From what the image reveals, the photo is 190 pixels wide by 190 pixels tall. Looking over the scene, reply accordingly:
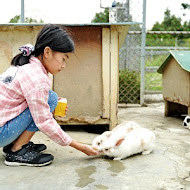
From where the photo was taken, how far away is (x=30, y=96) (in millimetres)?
2328

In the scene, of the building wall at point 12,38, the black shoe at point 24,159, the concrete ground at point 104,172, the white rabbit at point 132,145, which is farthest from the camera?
the building wall at point 12,38

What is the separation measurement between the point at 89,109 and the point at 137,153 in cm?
119

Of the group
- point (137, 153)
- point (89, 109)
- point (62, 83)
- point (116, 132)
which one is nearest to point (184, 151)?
point (137, 153)

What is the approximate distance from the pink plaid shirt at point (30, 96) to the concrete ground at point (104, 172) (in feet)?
0.87

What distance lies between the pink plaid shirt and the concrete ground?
0.27 meters

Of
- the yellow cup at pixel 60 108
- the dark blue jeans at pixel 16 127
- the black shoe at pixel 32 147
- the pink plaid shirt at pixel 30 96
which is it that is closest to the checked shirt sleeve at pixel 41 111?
the pink plaid shirt at pixel 30 96

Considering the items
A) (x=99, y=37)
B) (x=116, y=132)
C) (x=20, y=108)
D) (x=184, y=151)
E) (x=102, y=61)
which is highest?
(x=99, y=37)

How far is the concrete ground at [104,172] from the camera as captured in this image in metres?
2.14

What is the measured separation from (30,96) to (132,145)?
0.96 m

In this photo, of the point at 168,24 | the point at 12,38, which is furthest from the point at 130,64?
the point at 168,24

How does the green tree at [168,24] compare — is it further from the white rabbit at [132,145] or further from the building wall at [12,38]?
the white rabbit at [132,145]

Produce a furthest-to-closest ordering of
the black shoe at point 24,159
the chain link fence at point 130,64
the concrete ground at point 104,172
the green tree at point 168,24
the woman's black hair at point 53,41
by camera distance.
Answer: the green tree at point 168,24 → the chain link fence at point 130,64 → the black shoe at point 24,159 → the woman's black hair at point 53,41 → the concrete ground at point 104,172

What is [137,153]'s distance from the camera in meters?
2.89

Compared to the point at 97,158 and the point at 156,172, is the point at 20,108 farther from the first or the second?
the point at 156,172
